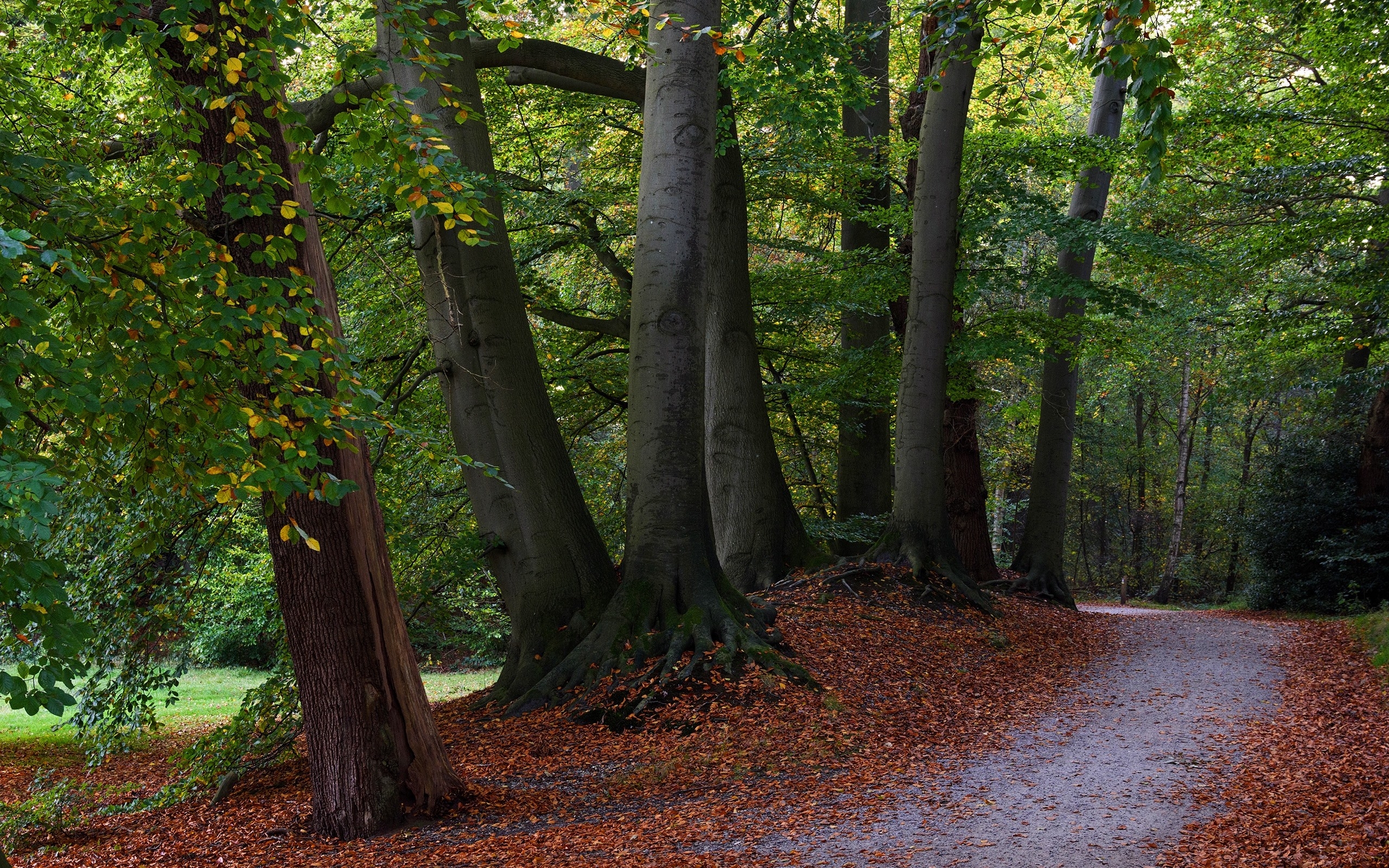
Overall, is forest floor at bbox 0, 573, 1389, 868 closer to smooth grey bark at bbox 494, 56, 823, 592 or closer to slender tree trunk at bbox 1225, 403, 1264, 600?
smooth grey bark at bbox 494, 56, 823, 592

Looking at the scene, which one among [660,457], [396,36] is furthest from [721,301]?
[396,36]

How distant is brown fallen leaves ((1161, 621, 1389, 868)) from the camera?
4.11m

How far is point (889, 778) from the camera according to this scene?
5906mm

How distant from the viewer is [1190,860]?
13.6ft

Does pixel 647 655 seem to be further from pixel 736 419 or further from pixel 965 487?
pixel 965 487

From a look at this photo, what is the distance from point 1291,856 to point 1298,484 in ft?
49.5

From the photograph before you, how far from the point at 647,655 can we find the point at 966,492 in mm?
9399

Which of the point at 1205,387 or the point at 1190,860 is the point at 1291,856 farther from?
the point at 1205,387

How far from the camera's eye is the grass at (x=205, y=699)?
1337cm

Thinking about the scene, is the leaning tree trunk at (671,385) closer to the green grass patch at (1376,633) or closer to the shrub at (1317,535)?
the green grass patch at (1376,633)

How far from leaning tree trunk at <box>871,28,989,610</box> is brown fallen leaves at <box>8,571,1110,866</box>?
1.84m

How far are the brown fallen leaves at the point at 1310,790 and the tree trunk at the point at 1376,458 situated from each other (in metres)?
8.74

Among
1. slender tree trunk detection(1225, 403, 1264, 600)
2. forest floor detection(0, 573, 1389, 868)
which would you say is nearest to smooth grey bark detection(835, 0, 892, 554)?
forest floor detection(0, 573, 1389, 868)

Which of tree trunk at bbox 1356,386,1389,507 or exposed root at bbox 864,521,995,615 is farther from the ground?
tree trunk at bbox 1356,386,1389,507
